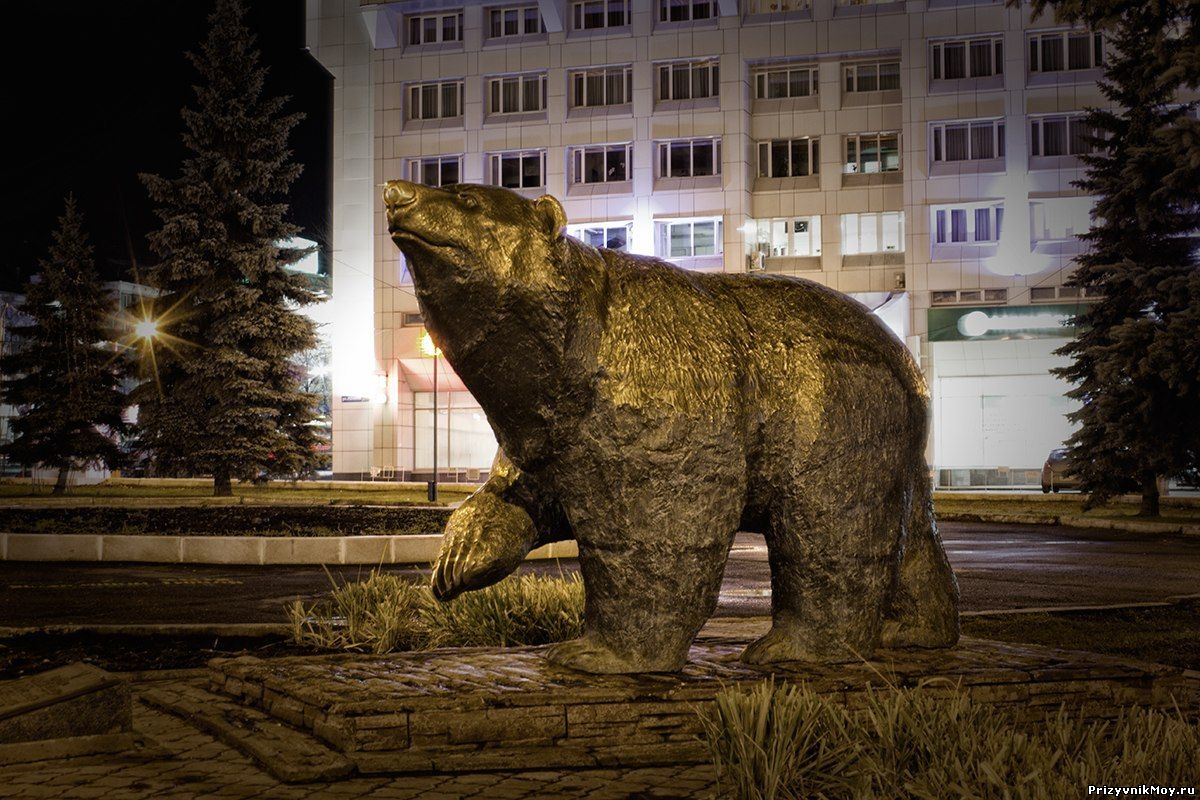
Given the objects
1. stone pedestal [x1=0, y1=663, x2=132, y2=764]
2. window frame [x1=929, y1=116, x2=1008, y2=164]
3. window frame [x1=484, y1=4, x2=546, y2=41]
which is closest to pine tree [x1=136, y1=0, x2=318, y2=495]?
window frame [x1=484, y1=4, x2=546, y2=41]

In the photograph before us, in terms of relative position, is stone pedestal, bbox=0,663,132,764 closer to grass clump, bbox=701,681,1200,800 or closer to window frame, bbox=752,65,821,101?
grass clump, bbox=701,681,1200,800

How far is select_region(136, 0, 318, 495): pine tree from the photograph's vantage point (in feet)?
106

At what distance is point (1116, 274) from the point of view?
2714cm

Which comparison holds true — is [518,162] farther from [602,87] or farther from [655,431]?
[655,431]

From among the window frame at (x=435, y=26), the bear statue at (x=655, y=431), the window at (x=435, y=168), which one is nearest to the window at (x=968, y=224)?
the window at (x=435, y=168)

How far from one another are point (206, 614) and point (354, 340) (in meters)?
36.7

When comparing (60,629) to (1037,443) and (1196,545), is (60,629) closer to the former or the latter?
(1196,545)

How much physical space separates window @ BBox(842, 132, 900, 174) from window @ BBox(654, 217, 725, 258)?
5220 millimetres

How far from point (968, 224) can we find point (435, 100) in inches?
795

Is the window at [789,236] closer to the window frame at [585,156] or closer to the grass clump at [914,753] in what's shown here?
the window frame at [585,156]

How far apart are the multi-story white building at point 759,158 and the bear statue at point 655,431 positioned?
1448 inches

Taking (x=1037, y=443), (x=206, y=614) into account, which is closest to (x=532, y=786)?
(x=206, y=614)

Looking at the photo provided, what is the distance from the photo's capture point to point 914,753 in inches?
167

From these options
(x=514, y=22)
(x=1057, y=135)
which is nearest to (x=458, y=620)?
(x=1057, y=135)
